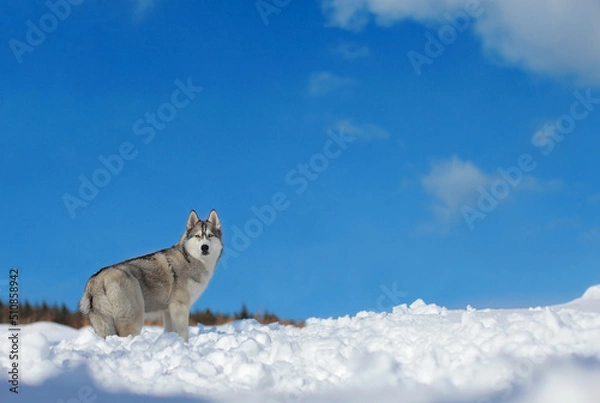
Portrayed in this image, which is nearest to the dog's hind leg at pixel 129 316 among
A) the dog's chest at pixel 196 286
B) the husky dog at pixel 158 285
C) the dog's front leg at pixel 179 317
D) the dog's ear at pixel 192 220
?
the husky dog at pixel 158 285

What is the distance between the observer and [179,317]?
11.7 metres

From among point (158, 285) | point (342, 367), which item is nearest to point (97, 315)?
point (158, 285)

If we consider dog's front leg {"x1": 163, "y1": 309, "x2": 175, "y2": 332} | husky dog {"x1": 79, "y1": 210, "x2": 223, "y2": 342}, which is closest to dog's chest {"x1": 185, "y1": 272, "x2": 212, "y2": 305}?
husky dog {"x1": 79, "y1": 210, "x2": 223, "y2": 342}

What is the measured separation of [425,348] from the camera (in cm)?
927

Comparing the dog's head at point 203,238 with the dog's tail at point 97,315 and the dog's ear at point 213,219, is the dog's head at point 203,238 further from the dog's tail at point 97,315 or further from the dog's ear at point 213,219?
the dog's tail at point 97,315

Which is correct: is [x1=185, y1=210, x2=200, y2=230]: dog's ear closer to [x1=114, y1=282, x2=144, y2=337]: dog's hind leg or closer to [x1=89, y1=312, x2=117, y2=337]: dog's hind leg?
[x1=114, y1=282, x2=144, y2=337]: dog's hind leg

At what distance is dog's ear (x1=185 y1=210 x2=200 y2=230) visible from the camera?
12.2 m

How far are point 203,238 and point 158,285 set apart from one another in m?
1.12

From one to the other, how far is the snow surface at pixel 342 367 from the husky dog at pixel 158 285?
2.62 ft

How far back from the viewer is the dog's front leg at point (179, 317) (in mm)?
11648

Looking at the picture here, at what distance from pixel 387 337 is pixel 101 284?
455 centimetres

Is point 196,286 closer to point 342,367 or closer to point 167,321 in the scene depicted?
point 167,321

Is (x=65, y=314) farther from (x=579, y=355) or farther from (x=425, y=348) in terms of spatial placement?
(x=579, y=355)

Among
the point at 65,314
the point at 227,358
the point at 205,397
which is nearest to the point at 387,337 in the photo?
the point at 227,358
